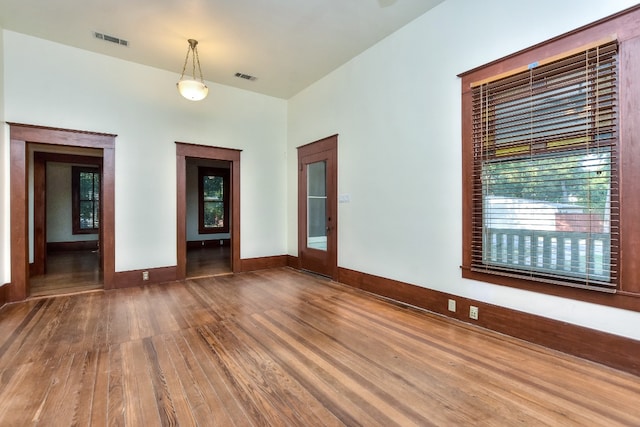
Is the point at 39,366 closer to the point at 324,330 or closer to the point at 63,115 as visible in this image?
the point at 324,330

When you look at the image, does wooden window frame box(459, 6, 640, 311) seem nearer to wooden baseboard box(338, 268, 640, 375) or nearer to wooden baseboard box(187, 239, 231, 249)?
wooden baseboard box(338, 268, 640, 375)

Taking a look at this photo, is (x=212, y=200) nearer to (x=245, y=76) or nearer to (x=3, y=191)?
(x=245, y=76)

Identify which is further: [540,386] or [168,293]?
[168,293]

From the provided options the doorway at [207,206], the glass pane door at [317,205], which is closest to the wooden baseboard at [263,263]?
the glass pane door at [317,205]

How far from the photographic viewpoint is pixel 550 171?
266cm

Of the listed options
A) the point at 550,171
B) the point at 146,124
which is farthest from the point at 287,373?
the point at 146,124

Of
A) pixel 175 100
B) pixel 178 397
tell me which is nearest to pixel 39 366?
pixel 178 397

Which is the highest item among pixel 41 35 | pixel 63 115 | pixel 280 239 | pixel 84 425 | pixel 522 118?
pixel 41 35

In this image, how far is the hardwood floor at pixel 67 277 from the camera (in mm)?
4605

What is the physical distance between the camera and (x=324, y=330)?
3094 mm

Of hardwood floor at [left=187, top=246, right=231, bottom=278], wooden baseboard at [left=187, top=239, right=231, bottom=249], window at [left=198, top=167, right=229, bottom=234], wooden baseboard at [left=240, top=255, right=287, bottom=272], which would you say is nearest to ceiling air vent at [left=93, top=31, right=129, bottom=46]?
hardwood floor at [left=187, top=246, right=231, bottom=278]

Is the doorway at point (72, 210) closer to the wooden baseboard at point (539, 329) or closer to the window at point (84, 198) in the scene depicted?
the window at point (84, 198)

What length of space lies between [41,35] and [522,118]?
6.04 m

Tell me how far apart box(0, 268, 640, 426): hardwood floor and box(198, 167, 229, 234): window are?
20.5ft
